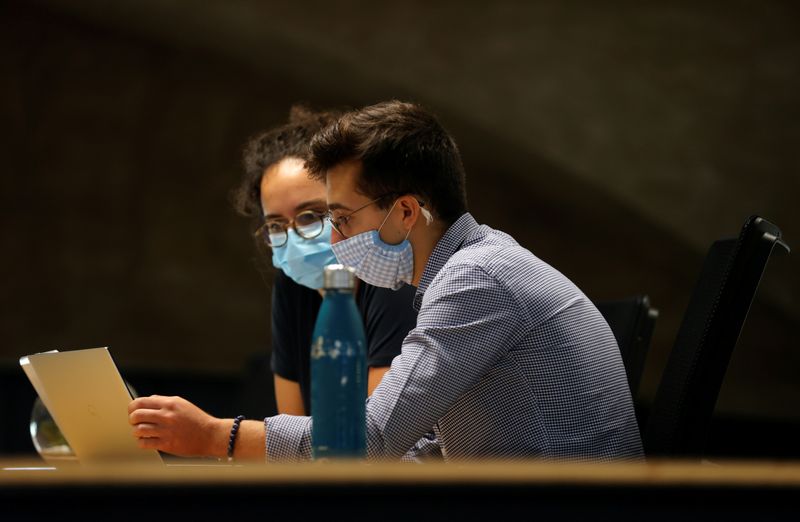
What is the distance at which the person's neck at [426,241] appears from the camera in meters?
1.77

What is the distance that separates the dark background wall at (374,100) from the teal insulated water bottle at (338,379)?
11.8 feet

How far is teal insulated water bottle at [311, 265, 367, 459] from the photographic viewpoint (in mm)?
1238

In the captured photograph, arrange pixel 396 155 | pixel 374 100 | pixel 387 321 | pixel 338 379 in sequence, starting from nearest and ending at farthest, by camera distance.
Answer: pixel 338 379 < pixel 396 155 < pixel 387 321 < pixel 374 100

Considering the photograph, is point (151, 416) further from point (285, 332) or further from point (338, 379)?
point (285, 332)

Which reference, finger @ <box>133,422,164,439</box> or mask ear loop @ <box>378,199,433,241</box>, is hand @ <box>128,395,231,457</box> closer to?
finger @ <box>133,422,164,439</box>

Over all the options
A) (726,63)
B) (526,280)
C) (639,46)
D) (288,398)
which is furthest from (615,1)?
(526,280)

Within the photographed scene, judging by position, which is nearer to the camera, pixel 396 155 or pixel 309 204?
pixel 396 155

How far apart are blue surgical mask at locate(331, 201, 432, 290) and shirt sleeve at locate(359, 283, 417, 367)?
35 centimetres

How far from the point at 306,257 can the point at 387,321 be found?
0.29m

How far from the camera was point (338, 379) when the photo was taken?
124cm

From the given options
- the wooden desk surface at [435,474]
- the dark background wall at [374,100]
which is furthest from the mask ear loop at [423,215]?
the dark background wall at [374,100]

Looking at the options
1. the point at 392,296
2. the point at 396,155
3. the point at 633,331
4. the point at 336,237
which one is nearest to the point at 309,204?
the point at 392,296

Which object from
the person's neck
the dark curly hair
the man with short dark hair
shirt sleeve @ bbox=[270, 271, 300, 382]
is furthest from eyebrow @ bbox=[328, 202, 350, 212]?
shirt sleeve @ bbox=[270, 271, 300, 382]

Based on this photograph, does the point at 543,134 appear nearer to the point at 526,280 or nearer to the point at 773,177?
the point at 773,177
